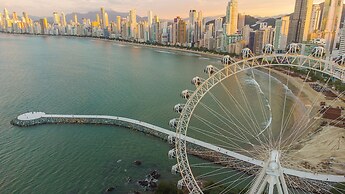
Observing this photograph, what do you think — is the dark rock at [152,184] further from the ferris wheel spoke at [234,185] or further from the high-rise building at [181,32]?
the high-rise building at [181,32]

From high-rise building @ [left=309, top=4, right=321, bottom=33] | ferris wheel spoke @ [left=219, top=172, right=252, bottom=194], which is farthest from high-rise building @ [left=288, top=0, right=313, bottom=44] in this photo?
ferris wheel spoke @ [left=219, top=172, right=252, bottom=194]

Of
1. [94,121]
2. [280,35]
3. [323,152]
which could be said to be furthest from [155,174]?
[280,35]

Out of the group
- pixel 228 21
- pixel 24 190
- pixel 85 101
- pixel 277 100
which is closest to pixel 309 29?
pixel 228 21

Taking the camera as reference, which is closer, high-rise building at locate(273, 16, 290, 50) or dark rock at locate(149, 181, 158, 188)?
dark rock at locate(149, 181, 158, 188)

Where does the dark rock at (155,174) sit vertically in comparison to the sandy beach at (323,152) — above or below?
below

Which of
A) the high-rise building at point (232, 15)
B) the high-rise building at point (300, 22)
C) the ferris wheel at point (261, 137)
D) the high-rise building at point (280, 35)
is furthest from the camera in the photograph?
the high-rise building at point (232, 15)

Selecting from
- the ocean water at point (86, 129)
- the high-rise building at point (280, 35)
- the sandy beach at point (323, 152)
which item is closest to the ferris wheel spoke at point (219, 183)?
the ocean water at point (86, 129)

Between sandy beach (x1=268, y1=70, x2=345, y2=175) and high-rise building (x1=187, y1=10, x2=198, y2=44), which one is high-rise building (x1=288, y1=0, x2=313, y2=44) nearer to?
high-rise building (x1=187, y1=10, x2=198, y2=44)
